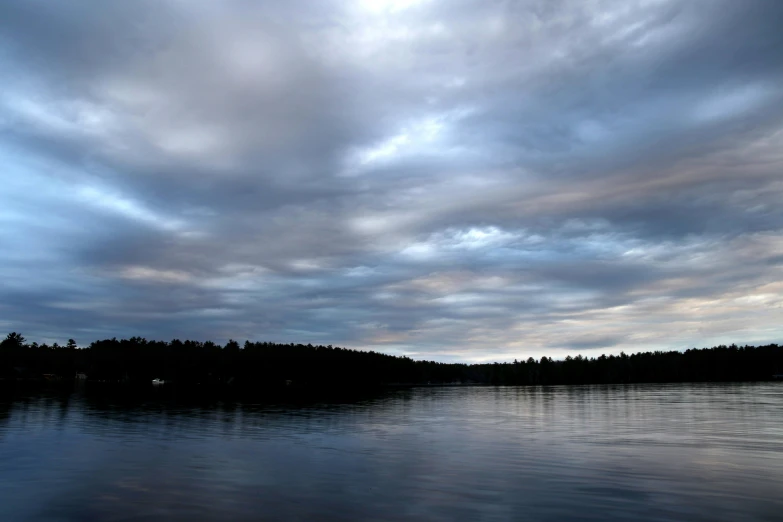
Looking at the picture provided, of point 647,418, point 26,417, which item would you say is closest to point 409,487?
point 647,418

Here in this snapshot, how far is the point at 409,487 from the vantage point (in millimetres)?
29000

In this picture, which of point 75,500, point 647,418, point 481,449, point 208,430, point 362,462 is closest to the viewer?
point 75,500

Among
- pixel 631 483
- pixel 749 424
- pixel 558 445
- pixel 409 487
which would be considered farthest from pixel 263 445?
pixel 749 424

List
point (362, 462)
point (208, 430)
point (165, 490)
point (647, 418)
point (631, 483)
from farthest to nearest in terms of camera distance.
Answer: point (647, 418) < point (208, 430) < point (362, 462) < point (631, 483) < point (165, 490)

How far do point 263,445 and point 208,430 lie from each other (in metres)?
14.2

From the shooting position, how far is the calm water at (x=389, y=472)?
2417 centimetres

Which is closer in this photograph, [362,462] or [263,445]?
[362,462]

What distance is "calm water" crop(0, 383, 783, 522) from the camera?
2417 cm

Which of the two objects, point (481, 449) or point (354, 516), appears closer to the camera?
point (354, 516)

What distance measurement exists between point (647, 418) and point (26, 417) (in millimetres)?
74409

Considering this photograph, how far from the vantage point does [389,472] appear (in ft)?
109

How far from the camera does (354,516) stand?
23203mm

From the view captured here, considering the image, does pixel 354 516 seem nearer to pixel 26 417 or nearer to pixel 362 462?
pixel 362 462

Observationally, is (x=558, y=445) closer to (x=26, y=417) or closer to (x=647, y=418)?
(x=647, y=418)
